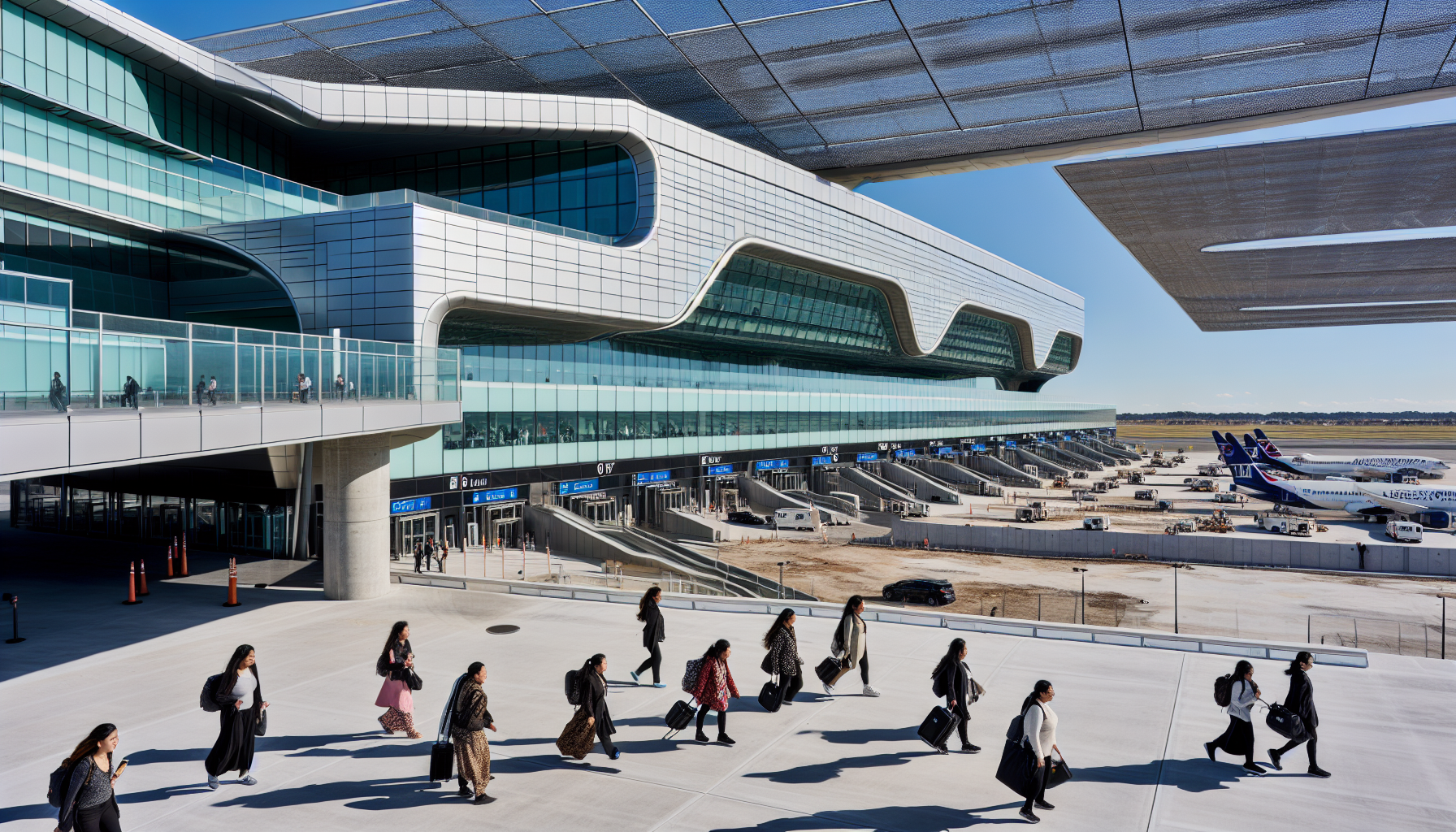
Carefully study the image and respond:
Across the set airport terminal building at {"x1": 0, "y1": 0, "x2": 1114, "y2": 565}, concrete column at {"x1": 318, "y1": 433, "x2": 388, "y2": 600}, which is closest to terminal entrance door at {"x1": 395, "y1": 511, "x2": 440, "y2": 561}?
airport terminal building at {"x1": 0, "y1": 0, "x2": 1114, "y2": 565}

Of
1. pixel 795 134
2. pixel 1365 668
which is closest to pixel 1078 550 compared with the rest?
pixel 795 134

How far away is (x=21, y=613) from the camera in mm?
19328

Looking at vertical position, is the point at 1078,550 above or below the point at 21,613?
below

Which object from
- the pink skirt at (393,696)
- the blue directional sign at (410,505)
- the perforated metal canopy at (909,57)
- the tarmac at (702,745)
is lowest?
the tarmac at (702,745)

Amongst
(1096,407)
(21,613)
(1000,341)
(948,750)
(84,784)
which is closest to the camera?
(84,784)

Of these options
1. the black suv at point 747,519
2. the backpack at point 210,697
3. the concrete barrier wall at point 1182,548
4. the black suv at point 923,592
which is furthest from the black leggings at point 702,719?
the black suv at point 747,519

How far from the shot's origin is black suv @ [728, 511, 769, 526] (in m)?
53.1

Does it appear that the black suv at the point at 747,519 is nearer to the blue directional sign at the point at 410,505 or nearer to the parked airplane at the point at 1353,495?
the blue directional sign at the point at 410,505

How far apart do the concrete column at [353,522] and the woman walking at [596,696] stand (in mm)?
13086

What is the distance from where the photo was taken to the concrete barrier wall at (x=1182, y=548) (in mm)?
42062

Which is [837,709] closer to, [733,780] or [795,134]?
[733,780]

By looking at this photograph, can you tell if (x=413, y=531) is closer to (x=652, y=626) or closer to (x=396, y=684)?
(x=652, y=626)

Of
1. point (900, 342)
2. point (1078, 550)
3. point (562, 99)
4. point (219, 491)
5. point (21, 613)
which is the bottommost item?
point (1078, 550)

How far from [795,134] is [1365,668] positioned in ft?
131
